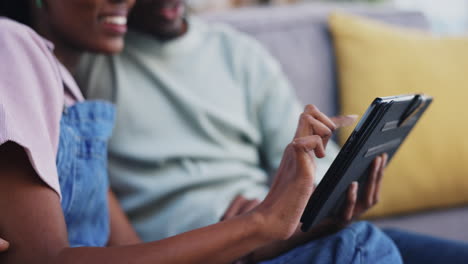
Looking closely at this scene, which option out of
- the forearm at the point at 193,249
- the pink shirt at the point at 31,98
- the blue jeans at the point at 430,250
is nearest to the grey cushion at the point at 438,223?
the blue jeans at the point at 430,250

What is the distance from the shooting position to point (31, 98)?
2.11ft

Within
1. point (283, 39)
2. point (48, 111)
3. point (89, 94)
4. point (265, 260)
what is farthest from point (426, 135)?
point (48, 111)

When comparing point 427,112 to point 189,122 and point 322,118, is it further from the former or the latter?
point 322,118

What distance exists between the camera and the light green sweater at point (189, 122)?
1.05 m

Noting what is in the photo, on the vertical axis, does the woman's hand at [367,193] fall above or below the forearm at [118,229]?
above

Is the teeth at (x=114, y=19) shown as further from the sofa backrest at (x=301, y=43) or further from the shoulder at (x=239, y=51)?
the sofa backrest at (x=301, y=43)

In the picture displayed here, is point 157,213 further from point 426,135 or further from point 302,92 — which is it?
point 426,135

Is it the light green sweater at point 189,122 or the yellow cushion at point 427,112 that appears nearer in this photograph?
the light green sweater at point 189,122

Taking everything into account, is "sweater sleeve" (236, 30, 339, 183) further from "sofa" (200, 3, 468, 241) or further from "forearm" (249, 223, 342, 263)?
"forearm" (249, 223, 342, 263)

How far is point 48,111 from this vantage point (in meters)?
0.68

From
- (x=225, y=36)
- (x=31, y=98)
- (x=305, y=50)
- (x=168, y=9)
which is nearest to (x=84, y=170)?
(x=31, y=98)

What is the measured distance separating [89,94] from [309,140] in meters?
0.56

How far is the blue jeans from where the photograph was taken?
2.82 feet

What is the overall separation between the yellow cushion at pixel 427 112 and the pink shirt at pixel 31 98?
2.53 feet
